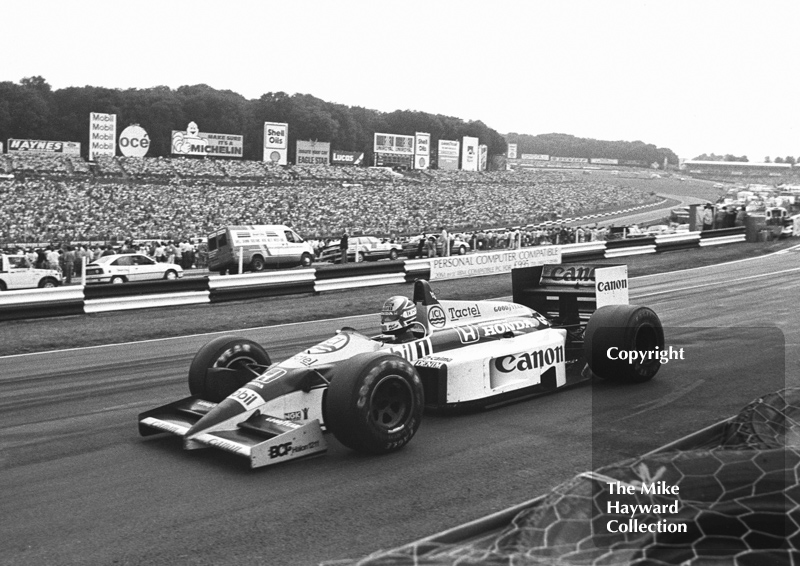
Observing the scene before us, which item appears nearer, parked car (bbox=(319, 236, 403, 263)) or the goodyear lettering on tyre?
the goodyear lettering on tyre

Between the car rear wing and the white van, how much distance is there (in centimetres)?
2210

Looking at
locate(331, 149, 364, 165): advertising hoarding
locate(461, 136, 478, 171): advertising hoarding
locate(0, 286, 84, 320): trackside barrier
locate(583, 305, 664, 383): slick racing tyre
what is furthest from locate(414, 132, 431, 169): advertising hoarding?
locate(583, 305, 664, 383): slick racing tyre

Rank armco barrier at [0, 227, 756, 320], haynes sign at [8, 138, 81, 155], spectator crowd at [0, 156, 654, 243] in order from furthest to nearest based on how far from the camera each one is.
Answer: haynes sign at [8, 138, 81, 155] < spectator crowd at [0, 156, 654, 243] < armco barrier at [0, 227, 756, 320]

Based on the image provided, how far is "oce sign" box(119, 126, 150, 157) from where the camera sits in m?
70.9

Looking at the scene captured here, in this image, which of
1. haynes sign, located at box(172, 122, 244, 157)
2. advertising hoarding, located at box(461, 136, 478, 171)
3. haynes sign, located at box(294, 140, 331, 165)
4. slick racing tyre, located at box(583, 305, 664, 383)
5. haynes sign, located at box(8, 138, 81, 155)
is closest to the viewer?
slick racing tyre, located at box(583, 305, 664, 383)

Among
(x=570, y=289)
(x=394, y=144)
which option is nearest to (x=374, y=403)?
(x=570, y=289)

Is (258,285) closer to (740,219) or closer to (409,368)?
(409,368)

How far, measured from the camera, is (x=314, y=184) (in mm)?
74062

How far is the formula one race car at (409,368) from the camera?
664 centimetres

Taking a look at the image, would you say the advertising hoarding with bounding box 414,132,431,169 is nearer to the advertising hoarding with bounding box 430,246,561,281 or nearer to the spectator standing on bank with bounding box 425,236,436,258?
the spectator standing on bank with bounding box 425,236,436,258

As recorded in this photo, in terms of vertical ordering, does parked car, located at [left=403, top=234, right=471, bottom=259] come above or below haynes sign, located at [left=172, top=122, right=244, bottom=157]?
below

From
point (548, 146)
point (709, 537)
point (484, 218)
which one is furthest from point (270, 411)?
point (548, 146)

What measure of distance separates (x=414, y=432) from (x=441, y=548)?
3426 mm

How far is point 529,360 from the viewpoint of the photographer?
8.74 m
